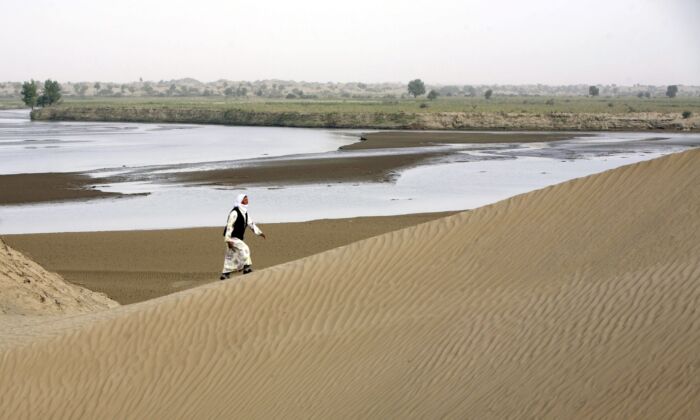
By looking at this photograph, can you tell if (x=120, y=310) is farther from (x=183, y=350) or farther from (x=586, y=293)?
(x=586, y=293)

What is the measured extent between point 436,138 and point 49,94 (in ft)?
210

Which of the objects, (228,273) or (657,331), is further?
(228,273)

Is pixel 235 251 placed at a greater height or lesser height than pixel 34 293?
greater

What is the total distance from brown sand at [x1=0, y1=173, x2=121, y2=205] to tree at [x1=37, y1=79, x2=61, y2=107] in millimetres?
77770

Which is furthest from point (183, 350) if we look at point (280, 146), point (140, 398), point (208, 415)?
point (280, 146)

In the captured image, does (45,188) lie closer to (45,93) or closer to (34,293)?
(34,293)

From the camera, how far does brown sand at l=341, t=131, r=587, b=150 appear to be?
173ft

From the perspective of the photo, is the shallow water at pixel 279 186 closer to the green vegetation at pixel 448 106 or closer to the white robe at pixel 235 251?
the white robe at pixel 235 251

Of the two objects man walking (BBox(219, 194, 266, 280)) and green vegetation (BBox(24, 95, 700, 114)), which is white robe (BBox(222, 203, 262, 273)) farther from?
green vegetation (BBox(24, 95, 700, 114))

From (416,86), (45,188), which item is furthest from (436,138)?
(416,86)

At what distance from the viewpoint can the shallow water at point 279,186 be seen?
25.1 meters

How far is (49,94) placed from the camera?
364 feet

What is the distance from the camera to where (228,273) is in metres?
13.5

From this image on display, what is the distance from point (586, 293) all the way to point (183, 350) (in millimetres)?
3955
